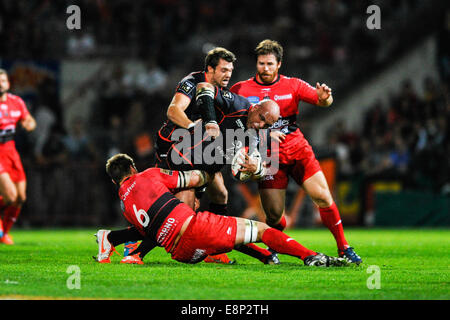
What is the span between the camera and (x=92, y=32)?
22.4 m

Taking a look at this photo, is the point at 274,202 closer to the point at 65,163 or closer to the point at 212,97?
the point at 212,97

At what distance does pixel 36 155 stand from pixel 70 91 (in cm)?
380

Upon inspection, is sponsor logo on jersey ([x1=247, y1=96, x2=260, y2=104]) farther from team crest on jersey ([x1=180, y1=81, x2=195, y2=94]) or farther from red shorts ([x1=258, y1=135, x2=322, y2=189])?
team crest on jersey ([x1=180, y1=81, x2=195, y2=94])

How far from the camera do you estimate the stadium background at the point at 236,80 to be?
59.0ft

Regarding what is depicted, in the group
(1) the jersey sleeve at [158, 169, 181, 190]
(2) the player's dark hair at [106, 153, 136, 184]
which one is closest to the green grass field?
(1) the jersey sleeve at [158, 169, 181, 190]

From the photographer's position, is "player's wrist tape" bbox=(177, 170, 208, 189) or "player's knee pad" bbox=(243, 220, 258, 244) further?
"player's wrist tape" bbox=(177, 170, 208, 189)

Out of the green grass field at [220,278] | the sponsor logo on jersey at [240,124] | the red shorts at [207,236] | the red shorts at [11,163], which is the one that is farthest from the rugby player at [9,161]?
the red shorts at [207,236]

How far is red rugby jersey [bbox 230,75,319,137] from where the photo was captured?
9039 mm

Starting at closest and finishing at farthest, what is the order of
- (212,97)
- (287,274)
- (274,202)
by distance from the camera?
(287,274)
(212,97)
(274,202)

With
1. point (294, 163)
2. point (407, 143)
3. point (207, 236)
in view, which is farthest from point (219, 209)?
point (407, 143)

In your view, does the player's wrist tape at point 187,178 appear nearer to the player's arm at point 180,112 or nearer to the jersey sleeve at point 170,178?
the jersey sleeve at point 170,178

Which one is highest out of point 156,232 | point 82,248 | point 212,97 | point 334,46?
point 334,46

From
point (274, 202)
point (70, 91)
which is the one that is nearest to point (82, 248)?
point (274, 202)

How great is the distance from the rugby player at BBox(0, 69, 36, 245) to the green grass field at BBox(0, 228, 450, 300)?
6.14 feet
